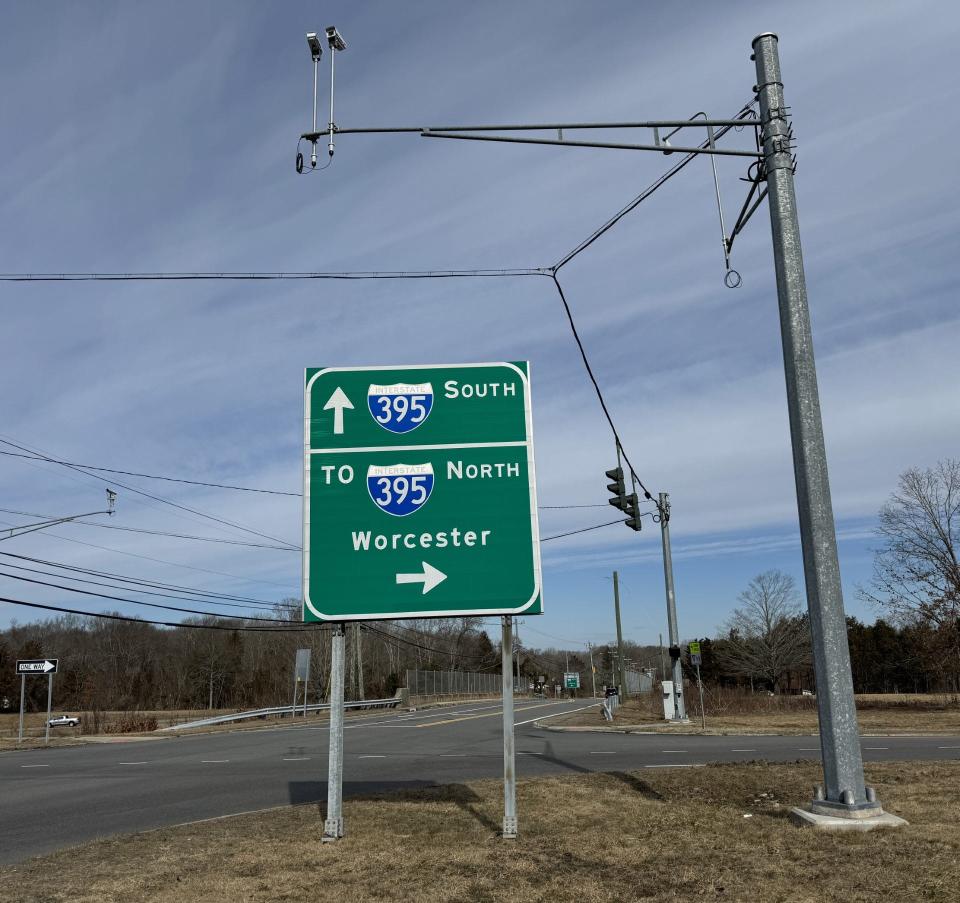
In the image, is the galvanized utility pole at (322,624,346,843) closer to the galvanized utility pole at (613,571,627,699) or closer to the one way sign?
the one way sign

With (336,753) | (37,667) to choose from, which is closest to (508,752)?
(336,753)

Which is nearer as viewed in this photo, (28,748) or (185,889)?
(185,889)

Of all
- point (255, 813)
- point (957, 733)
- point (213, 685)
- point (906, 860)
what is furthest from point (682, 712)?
point (213, 685)

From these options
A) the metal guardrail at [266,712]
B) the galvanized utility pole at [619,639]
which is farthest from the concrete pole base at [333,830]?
the galvanized utility pole at [619,639]

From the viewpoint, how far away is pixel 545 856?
21.6 feet

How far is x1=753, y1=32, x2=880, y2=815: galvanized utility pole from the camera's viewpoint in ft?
23.8

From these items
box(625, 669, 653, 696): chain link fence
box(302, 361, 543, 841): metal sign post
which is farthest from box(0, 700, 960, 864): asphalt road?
box(625, 669, 653, 696): chain link fence

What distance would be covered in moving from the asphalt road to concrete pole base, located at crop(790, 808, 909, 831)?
238 inches

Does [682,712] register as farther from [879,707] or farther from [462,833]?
[462,833]

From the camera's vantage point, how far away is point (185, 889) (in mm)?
5898

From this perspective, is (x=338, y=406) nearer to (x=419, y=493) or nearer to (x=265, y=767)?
(x=419, y=493)

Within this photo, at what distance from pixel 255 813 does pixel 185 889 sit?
11.9 ft

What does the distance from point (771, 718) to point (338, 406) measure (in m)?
25.2

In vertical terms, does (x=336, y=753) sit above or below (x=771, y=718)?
above
